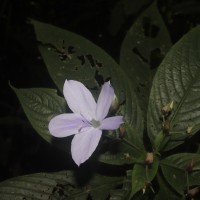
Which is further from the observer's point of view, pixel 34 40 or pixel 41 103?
pixel 34 40

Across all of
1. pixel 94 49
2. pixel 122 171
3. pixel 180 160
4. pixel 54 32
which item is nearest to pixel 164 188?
pixel 180 160

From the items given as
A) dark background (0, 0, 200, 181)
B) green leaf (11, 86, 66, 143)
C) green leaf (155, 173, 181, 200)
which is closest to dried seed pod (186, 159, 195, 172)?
green leaf (155, 173, 181, 200)

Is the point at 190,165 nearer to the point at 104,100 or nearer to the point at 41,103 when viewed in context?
the point at 104,100

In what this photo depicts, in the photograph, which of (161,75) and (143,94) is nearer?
(161,75)

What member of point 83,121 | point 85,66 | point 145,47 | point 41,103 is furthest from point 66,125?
point 145,47

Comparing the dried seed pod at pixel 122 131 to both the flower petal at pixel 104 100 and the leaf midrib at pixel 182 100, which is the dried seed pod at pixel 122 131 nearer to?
the flower petal at pixel 104 100

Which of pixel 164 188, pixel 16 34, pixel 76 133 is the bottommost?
pixel 164 188

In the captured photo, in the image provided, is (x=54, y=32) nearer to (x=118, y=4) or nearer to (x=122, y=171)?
(x=122, y=171)

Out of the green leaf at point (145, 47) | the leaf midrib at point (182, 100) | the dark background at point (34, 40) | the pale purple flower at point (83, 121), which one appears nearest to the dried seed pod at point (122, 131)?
the pale purple flower at point (83, 121)
